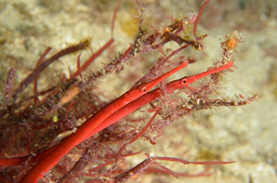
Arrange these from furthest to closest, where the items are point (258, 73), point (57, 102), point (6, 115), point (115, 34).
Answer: point (258, 73)
point (115, 34)
point (6, 115)
point (57, 102)

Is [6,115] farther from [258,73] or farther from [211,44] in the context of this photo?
[258,73]

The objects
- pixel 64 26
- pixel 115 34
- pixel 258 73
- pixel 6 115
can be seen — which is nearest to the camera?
pixel 6 115

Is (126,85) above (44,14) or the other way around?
the other way around

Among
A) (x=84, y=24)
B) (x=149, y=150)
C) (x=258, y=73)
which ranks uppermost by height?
(x=258, y=73)

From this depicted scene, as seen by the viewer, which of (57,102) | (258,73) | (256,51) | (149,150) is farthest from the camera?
(256,51)

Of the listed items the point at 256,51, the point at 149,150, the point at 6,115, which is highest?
the point at 256,51

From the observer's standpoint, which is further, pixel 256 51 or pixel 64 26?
pixel 256 51

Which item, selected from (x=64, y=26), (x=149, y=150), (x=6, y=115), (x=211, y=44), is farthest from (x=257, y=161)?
(x=64, y=26)

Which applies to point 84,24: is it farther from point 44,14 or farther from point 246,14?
point 246,14

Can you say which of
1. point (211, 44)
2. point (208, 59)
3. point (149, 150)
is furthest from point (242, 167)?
point (211, 44)
